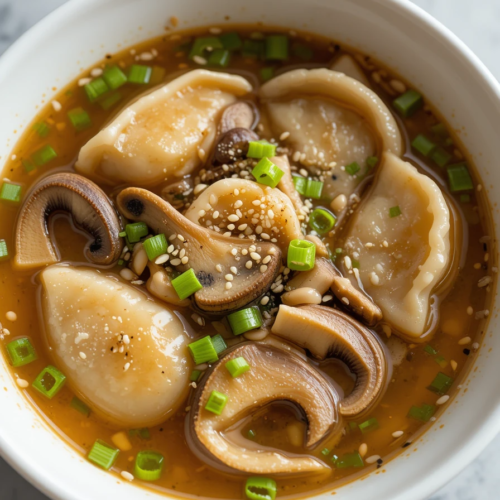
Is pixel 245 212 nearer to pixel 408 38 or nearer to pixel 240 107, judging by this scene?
pixel 240 107

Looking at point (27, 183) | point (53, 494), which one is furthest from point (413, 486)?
point (27, 183)

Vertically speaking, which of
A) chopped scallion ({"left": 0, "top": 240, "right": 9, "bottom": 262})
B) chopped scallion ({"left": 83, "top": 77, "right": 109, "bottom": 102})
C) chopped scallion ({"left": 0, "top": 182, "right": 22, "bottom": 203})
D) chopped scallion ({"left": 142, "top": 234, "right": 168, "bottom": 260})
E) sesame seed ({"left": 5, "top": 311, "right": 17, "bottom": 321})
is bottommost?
sesame seed ({"left": 5, "top": 311, "right": 17, "bottom": 321})

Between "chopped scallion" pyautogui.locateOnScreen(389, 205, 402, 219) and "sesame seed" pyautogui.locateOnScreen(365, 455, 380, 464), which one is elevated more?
"chopped scallion" pyautogui.locateOnScreen(389, 205, 402, 219)

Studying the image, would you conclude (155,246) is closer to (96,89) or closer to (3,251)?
(3,251)

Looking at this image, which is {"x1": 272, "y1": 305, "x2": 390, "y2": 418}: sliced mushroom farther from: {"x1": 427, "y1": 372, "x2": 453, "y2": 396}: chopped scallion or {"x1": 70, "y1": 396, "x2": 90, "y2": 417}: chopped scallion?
{"x1": 70, "y1": 396, "x2": 90, "y2": 417}: chopped scallion

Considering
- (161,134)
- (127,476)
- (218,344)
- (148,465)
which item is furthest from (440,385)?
(161,134)

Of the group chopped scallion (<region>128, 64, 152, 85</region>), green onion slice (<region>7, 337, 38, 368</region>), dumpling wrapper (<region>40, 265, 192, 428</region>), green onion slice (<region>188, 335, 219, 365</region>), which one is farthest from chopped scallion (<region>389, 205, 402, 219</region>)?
green onion slice (<region>7, 337, 38, 368</region>)
